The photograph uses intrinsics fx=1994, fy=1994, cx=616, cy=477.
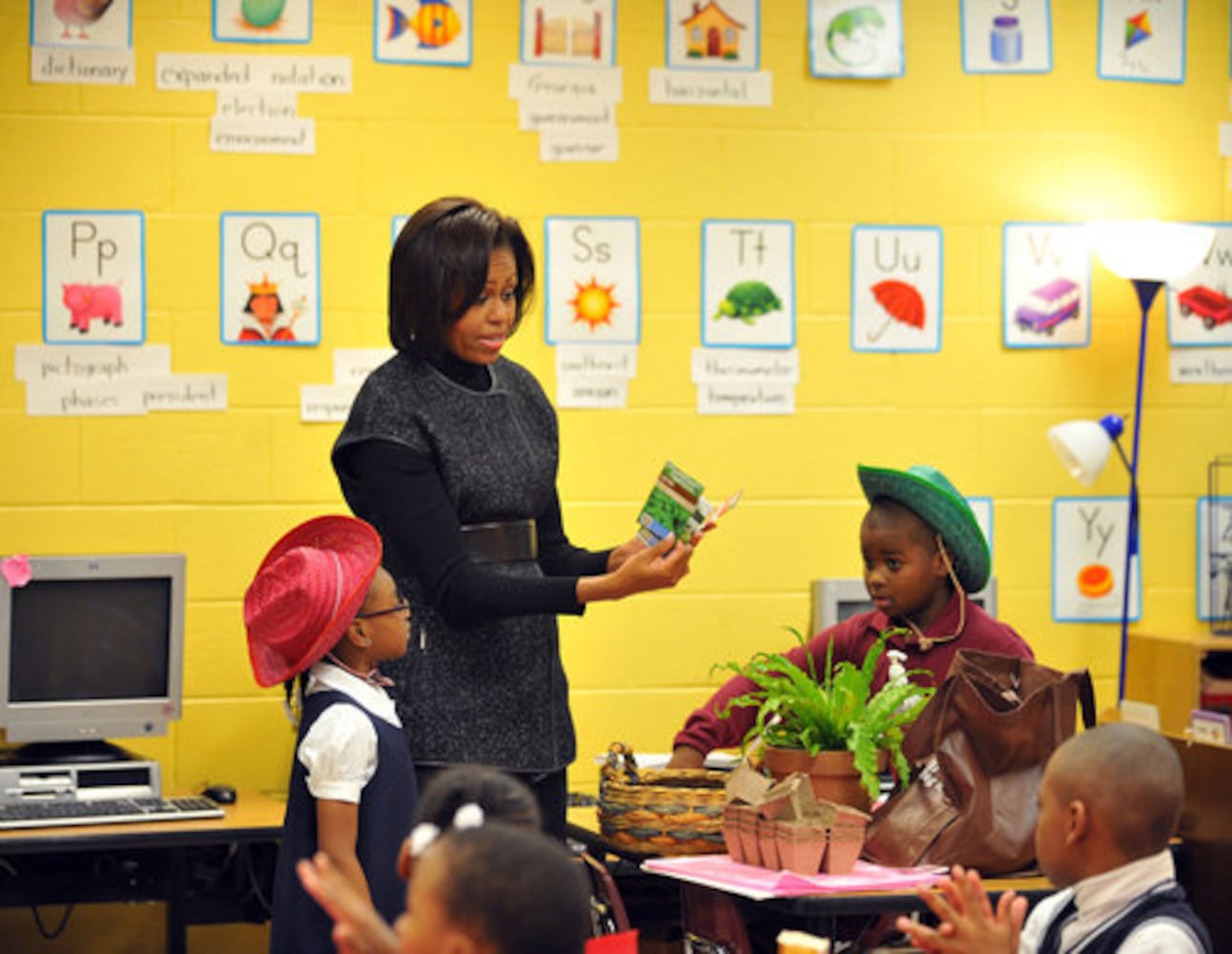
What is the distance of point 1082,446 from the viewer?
16.0 feet

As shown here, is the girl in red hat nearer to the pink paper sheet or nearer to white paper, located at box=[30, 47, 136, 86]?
the pink paper sheet

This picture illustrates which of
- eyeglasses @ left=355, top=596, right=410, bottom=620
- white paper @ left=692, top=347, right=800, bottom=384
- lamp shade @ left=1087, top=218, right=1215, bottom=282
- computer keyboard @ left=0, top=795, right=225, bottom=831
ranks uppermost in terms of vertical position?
lamp shade @ left=1087, top=218, right=1215, bottom=282

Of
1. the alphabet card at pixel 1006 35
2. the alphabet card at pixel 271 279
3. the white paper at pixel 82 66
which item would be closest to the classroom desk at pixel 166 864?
the alphabet card at pixel 271 279

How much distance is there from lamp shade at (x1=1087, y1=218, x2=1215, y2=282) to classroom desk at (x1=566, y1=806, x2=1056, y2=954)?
7.09 ft

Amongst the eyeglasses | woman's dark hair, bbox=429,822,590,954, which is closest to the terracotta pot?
the eyeglasses

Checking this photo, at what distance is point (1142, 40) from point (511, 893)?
3.99m

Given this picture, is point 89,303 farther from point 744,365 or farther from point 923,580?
point 923,580

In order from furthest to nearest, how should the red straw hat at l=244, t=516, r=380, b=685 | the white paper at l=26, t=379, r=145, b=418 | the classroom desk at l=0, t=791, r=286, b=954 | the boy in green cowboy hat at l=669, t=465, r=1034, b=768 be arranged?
the white paper at l=26, t=379, r=145, b=418, the classroom desk at l=0, t=791, r=286, b=954, the boy in green cowboy hat at l=669, t=465, r=1034, b=768, the red straw hat at l=244, t=516, r=380, b=685

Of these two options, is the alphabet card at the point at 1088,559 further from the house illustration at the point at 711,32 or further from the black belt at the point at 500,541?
the black belt at the point at 500,541

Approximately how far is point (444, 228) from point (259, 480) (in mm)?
1527

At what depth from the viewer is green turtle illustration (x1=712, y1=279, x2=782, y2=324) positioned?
4.92 meters

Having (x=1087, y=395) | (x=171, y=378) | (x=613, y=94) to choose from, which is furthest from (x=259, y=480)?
(x=1087, y=395)

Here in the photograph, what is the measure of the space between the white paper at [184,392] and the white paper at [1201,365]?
2.41 meters

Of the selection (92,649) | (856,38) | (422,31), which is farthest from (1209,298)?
(92,649)
